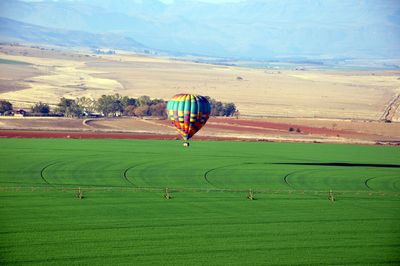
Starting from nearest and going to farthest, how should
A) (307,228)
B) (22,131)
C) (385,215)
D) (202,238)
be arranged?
1. (202,238)
2. (307,228)
3. (385,215)
4. (22,131)

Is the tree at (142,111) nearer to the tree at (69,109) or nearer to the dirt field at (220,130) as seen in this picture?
the dirt field at (220,130)

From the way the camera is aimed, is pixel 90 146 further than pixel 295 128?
No

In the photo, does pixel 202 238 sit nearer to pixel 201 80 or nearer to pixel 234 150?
pixel 234 150

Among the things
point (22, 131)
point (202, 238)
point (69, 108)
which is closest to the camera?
point (202, 238)

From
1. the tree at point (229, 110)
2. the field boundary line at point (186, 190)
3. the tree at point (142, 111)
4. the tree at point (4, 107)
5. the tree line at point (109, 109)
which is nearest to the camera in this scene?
the field boundary line at point (186, 190)

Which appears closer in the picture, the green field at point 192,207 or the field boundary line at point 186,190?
the green field at point 192,207

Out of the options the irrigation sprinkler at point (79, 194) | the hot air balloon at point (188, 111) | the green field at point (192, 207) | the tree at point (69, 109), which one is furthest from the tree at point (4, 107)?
the irrigation sprinkler at point (79, 194)

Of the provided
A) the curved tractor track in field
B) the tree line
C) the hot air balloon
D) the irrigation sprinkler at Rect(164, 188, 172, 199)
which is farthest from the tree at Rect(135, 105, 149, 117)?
the irrigation sprinkler at Rect(164, 188, 172, 199)

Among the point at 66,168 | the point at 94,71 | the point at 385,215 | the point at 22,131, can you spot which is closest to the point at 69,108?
the point at 22,131
